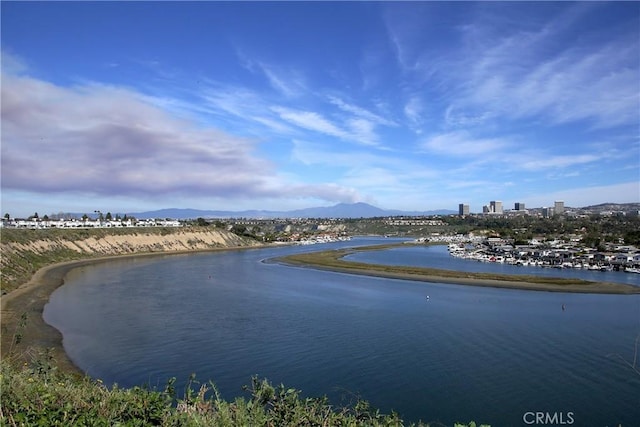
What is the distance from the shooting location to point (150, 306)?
83.7 feet

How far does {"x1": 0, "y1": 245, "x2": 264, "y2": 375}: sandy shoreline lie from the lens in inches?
565

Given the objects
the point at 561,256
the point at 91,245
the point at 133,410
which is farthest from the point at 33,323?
the point at 561,256

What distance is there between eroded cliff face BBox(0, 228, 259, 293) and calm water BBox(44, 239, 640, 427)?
37.0 feet

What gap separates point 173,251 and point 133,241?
6455mm

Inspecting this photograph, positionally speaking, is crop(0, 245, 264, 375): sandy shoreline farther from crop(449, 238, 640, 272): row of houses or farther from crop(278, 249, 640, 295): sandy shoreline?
crop(449, 238, 640, 272): row of houses

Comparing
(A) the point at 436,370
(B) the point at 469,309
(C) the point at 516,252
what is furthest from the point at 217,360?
(C) the point at 516,252

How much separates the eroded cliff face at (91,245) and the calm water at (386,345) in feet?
37.0

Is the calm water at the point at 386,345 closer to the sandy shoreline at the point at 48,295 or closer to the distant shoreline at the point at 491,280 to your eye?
the sandy shoreline at the point at 48,295

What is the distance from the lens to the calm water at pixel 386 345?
12.6m

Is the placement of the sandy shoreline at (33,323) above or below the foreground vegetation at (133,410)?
below

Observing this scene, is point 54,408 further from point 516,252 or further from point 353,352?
point 516,252

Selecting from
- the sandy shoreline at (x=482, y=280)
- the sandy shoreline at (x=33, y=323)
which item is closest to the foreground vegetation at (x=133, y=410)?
the sandy shoreline at (x=33, y=323)

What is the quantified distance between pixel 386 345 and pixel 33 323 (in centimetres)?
1522

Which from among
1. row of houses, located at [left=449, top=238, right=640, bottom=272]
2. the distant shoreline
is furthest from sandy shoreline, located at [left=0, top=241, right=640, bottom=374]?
row of houses, located at [left=449, top=238, right=640, bottom=272]
